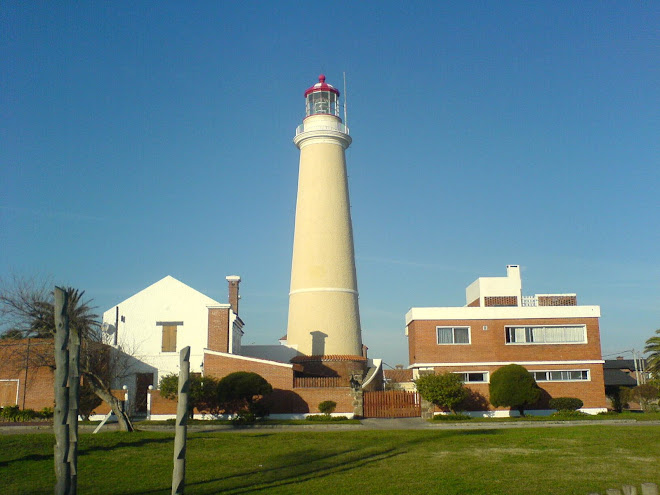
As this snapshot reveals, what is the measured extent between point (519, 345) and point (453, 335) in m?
4.00

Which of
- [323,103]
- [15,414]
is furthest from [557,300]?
[15,414]

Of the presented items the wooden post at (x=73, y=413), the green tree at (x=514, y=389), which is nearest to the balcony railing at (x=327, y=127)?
the green tree at (x=514, y=389)

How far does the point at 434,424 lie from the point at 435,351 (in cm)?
911

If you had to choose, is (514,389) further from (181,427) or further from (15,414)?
(181,427)

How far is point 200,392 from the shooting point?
3080 cm

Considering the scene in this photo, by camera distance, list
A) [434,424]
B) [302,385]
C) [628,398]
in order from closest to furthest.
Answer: [434,424], [302,385], [628,398]

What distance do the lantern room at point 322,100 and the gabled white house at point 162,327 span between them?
13.4m

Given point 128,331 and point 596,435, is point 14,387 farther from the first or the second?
point 596,435

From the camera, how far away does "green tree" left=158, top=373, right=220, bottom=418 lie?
1214 inches

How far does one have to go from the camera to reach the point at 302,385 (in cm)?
3297

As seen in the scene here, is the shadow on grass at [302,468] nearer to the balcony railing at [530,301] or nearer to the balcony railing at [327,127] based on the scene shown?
the balcony railing at [530,301]

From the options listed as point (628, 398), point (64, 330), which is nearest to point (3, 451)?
point (64, 330)

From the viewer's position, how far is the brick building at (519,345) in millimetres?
37531

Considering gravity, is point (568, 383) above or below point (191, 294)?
below
